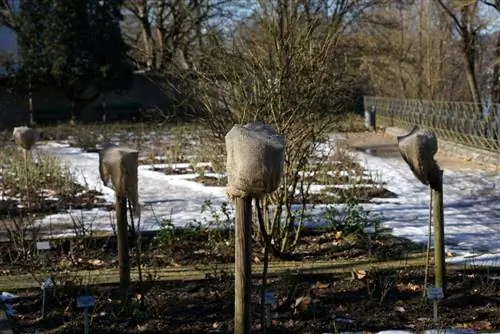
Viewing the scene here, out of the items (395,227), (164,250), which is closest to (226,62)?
(164,250)

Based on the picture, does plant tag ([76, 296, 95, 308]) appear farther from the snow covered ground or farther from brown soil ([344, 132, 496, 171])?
brown soil ([344, 132, 496, 171])

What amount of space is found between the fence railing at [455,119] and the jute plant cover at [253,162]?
1233 cm

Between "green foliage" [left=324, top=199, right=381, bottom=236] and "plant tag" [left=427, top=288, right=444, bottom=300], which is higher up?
"plant tag" [left=427, top=288, right=444, bottom=300]

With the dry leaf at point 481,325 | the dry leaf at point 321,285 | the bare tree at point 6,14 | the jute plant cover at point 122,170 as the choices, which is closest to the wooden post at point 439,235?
the dry leaf at point 481,325

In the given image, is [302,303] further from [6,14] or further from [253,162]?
[6,14]

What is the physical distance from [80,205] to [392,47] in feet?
69.9

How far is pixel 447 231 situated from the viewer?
7957 mm

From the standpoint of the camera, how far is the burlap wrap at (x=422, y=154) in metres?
4.87

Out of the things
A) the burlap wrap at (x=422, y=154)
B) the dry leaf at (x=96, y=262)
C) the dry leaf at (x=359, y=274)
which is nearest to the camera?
the burlap wrap at (x=422, y=154)

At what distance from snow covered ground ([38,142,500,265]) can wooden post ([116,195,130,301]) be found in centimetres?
295

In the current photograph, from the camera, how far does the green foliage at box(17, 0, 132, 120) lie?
2981cm

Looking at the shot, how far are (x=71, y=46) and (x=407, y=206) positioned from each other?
2291cm

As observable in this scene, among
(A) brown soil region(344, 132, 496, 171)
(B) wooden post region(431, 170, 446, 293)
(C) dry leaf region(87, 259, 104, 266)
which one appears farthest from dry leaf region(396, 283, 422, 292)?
(A) brown soil region(344, 132, 496, 171)

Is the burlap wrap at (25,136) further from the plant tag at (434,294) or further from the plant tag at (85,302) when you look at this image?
the plant tag at (434,294)
